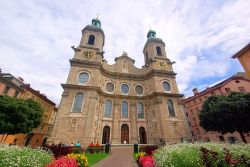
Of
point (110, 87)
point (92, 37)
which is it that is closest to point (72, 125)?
point (110, 87)

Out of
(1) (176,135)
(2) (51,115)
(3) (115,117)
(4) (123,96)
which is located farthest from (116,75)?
(2) (51,115)

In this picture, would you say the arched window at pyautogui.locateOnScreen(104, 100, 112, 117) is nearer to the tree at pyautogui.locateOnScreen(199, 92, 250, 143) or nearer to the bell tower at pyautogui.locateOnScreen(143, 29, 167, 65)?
the bell tower at pyautogui.locateOnScreen(143, 29, 167, 65)

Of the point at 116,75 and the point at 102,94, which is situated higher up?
the point at 116,75

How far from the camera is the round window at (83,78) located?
2632 cm

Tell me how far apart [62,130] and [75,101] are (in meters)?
5.32

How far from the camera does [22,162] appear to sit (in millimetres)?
5609

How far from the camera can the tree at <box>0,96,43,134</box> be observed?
52.3 feet

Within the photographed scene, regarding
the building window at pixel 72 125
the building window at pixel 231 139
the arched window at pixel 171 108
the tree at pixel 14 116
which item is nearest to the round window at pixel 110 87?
the building window at pixel 72 125

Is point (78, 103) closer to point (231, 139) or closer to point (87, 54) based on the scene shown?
point (87, 54)

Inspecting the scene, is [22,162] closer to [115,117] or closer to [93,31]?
[115,117]

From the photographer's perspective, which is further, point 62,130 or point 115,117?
point 115,117

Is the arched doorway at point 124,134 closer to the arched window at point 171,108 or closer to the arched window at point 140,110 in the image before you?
the arched window at point 140,110

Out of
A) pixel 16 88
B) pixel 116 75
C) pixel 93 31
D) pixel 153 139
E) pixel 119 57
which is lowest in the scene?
pixel 153 139

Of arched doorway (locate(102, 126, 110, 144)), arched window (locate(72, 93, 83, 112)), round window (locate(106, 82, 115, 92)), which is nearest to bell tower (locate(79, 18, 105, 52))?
round window (locate(106, 82, 115, 92))
